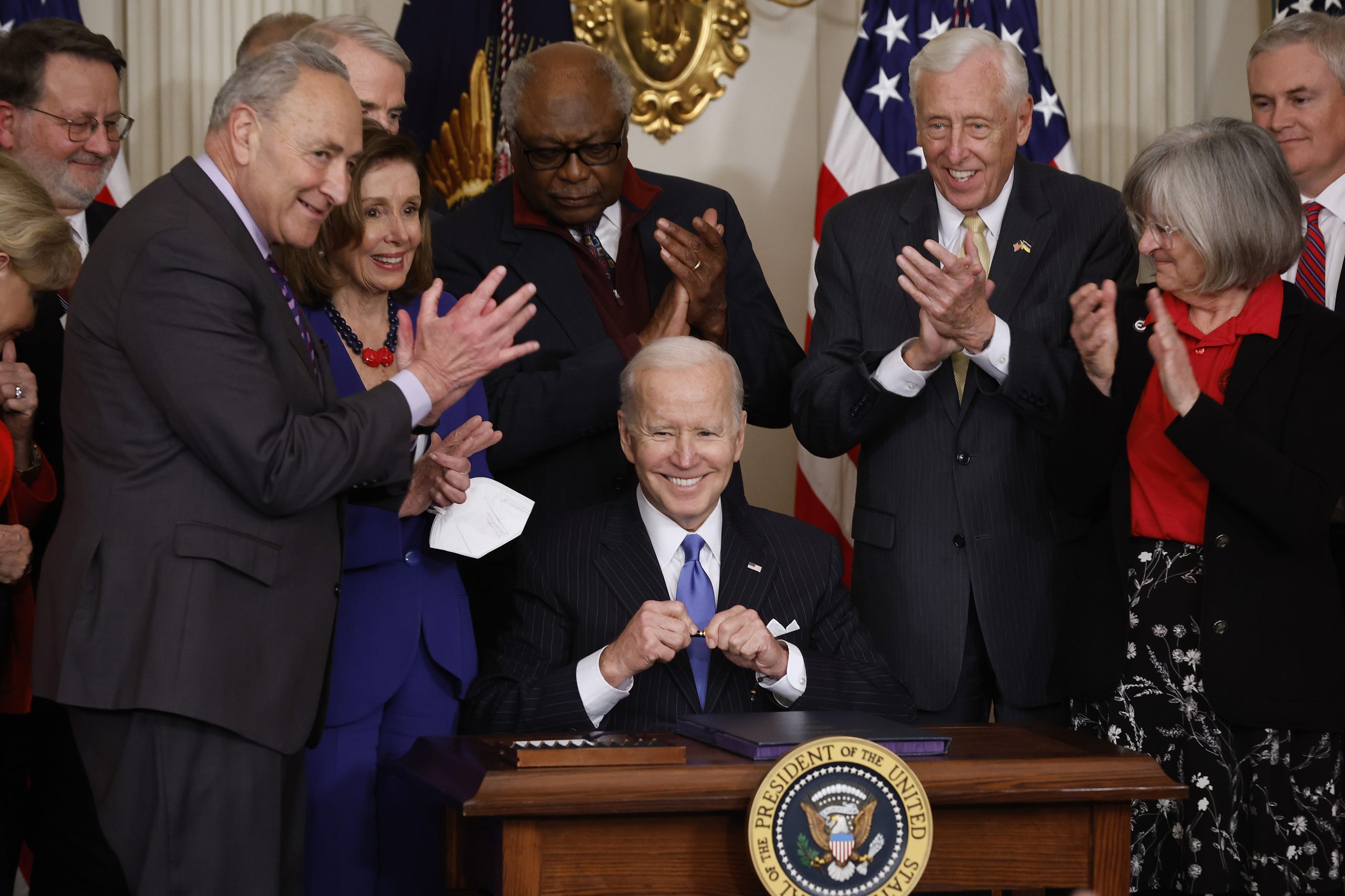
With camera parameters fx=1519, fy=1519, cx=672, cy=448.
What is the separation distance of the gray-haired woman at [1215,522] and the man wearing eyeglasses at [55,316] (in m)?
1.86

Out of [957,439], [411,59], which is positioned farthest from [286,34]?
[957,439]

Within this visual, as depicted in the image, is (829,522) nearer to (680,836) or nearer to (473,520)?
(473,520)

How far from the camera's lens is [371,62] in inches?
144

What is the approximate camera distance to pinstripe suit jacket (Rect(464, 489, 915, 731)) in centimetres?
280

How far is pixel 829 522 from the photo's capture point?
5.00 metres

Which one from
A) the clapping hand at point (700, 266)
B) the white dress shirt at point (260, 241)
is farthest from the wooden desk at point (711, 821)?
the clapping hand at point (700, 266)

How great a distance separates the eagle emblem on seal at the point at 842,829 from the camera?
2.14 metres

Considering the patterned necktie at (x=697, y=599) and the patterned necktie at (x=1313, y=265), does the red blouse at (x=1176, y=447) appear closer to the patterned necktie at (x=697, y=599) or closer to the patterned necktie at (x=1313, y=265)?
the patterned necktie at (x=1313, y=265)

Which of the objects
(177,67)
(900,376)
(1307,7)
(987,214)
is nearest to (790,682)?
(900,376)

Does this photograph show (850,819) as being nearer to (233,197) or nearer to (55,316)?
(233,197)

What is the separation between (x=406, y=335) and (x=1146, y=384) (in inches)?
57.8

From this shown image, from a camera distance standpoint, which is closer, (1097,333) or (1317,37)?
(1097,333)

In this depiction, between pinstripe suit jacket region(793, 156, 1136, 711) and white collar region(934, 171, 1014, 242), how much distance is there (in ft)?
0.07

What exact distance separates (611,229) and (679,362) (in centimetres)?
75
